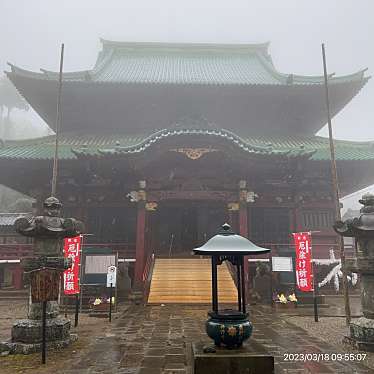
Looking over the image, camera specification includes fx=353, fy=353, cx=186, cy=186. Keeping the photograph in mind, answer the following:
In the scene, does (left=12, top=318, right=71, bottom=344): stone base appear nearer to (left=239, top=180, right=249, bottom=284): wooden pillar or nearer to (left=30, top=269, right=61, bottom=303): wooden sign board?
(left=30, top=269, right=61, bottom=303): wooden sign board

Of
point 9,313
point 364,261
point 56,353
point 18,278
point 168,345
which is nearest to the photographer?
point 56,353

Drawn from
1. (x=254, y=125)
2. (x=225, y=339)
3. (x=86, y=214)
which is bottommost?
(x=225, y=339)

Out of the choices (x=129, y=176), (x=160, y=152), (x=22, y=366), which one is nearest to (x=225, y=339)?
(x=22, y=366)

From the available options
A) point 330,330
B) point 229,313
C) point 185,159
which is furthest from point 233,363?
point 185,159

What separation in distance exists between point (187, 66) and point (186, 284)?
1729 centimetres

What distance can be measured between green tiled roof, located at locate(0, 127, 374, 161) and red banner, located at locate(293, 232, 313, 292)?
417 centimetres

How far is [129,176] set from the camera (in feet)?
55.0

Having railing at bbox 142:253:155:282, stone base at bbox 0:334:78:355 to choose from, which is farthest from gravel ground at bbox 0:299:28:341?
railing at bbox 142:253:155:282

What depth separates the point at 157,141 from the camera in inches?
591

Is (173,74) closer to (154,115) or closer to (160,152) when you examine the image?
(154,115)

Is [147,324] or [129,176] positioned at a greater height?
[129,176]

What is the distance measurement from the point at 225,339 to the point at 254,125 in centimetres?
1727

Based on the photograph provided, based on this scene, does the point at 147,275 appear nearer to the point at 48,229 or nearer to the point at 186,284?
the point at 186,284

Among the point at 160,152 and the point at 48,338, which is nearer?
the point at 48,338
